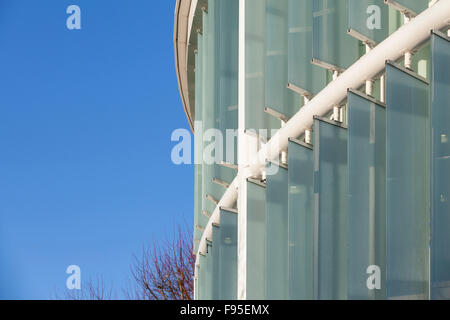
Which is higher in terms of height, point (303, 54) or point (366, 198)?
point (303, 54)

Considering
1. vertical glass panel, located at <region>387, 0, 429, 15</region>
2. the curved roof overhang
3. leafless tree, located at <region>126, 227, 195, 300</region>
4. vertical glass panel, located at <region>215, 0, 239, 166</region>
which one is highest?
the curved roof overhang

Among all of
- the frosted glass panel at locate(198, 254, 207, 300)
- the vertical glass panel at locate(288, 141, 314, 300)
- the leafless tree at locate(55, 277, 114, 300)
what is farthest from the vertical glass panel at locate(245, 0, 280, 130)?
the leafless tree at locate(55, 277, 114, 300)

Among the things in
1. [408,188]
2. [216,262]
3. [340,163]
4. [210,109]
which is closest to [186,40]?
[210,109]

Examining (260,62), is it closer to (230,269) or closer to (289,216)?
(289,216)

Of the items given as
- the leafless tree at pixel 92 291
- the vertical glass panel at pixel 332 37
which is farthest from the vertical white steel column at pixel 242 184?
the leafless tree at pixel 92 291

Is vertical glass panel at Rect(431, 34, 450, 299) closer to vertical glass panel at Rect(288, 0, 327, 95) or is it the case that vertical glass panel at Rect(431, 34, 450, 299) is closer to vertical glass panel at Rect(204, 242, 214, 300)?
vertical glass panel at Rect(288, 0, 327, 95)

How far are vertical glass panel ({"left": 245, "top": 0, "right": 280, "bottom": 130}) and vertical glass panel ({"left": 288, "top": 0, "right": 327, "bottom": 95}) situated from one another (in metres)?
1.06

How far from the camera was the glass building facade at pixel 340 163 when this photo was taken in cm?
713

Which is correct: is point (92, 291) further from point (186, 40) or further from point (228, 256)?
point (228, 256)

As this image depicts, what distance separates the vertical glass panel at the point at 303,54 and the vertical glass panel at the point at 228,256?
3204mm

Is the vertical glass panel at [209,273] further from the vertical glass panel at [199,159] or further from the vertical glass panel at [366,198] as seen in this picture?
the vertical glass panel at [366,198]

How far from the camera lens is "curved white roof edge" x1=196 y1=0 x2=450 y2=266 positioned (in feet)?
23.2

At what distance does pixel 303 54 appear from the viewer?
9.01 m

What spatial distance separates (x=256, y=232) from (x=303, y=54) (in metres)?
2.28
